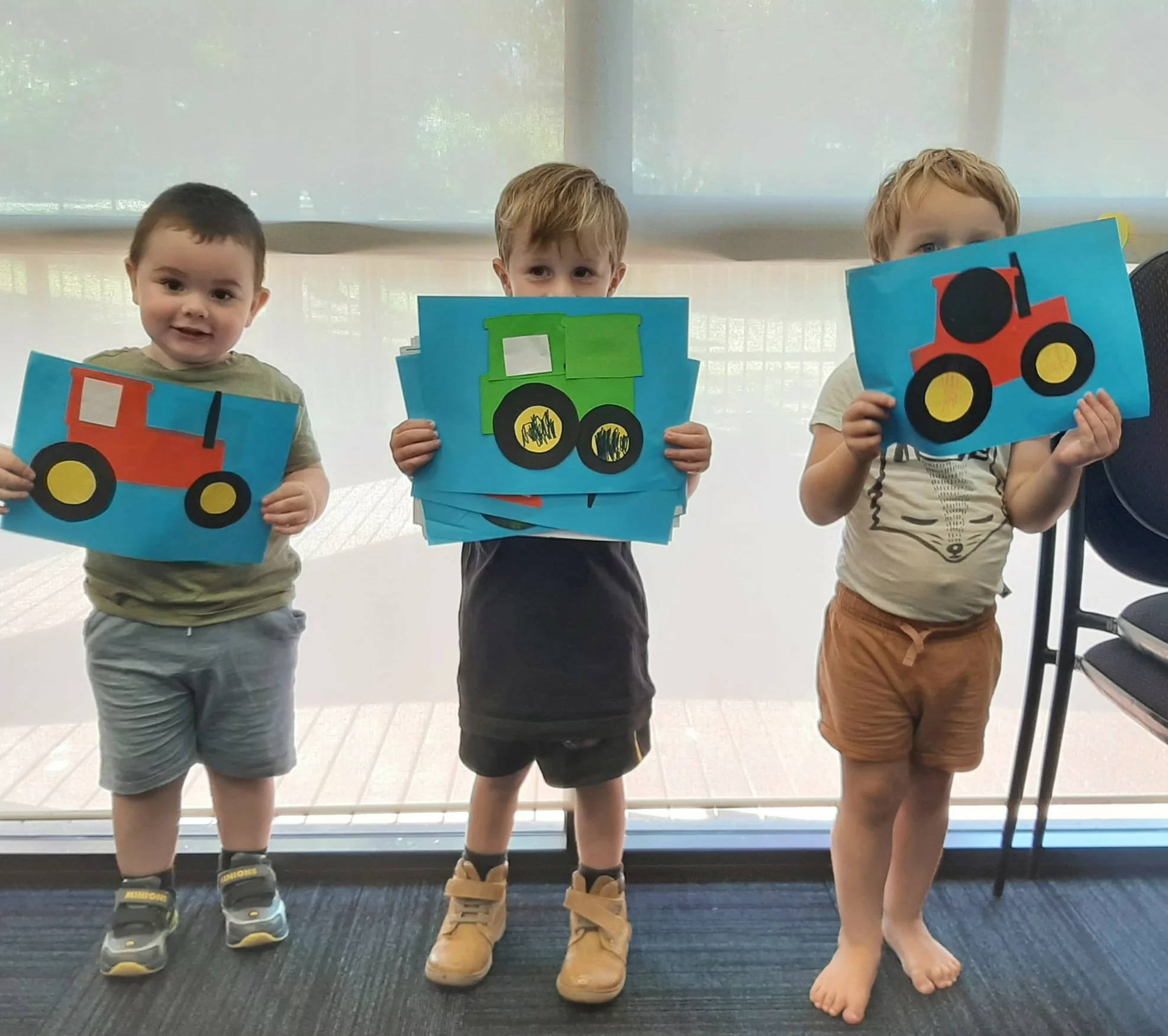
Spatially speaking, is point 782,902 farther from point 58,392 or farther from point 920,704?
point 58,392

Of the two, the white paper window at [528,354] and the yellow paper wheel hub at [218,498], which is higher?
the white paper window at [528,354]

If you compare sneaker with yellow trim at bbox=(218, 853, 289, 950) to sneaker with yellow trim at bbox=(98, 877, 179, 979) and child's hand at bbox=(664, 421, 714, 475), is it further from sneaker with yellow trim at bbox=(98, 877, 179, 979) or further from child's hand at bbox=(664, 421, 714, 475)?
child's hand at bbox=(664, 421, 714, 475)

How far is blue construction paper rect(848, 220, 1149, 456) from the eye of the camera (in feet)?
3.07

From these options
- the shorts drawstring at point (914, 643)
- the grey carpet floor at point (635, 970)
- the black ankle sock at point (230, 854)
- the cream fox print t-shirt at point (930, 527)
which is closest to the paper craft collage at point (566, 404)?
the cream fox print t-shirt at point (930, 527)

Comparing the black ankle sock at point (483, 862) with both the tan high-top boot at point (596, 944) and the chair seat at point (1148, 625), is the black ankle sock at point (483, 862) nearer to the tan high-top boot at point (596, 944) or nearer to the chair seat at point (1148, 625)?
the tan high-top boot at point (596, 944)

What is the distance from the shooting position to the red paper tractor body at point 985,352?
0.95 m

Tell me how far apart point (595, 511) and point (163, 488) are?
1.85 ft

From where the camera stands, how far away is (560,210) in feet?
3.38

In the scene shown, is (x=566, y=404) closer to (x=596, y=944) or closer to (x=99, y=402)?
(x=99, y=402)

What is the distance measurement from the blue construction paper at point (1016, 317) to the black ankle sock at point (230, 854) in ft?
3.66

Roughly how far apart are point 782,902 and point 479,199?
1235 mm

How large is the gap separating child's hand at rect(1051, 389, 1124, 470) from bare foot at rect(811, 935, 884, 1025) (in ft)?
2.47

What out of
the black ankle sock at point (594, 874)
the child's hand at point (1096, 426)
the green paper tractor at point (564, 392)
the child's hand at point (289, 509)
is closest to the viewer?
the child's hand at point (1096, 426)

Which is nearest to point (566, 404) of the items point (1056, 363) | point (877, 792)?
point (1056, 363)
